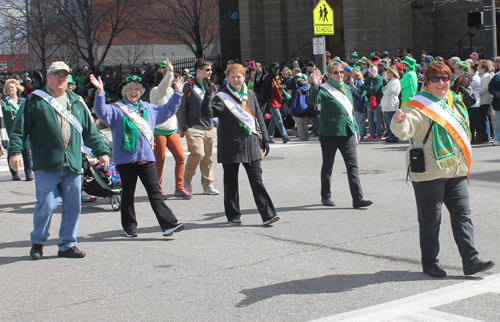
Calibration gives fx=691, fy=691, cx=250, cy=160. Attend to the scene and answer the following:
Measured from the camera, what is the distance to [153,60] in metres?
56.8

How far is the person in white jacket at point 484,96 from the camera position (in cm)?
1509

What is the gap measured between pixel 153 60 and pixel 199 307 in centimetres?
5318

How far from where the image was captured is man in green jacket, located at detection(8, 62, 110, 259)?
648 centimetres

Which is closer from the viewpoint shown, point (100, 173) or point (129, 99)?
point (129, 99)

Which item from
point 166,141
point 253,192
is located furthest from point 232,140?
point 166,141

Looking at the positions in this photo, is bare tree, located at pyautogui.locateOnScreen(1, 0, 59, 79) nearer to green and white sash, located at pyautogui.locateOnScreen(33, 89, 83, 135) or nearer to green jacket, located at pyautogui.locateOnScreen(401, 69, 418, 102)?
green jacket, located at pyautogui.locateOnScreen(401, 69, 418, 102)

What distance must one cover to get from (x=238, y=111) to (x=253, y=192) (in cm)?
94

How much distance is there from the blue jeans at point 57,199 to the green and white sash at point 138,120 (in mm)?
950

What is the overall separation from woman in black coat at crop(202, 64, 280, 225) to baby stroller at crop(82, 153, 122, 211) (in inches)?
80.2

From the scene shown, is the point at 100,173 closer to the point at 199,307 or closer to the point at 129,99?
the point at 129,99

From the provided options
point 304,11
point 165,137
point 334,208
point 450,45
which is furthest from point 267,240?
point 304,11

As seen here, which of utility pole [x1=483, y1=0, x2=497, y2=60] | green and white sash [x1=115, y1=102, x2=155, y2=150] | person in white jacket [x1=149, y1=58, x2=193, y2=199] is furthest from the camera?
utility pole [x1=483, y1=0, x2=497, y2=60]

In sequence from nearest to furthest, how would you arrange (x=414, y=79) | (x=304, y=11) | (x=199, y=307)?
(x=199, y=307) < (x=414, y=79) < (x=304, y=11)

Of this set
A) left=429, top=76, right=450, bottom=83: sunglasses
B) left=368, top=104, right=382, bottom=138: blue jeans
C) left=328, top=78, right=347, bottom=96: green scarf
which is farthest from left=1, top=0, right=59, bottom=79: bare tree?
left=429, top=76, right=450, bottom=83: sunglasses
